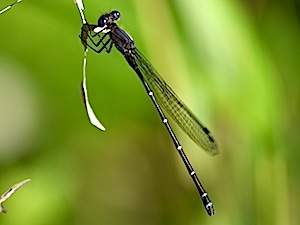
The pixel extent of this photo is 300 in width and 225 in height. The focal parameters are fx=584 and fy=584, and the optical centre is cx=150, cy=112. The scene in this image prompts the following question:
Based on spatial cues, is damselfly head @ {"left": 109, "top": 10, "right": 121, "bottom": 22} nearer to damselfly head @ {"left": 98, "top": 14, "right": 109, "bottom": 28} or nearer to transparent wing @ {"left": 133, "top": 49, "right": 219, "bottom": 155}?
damselfly head @ {"left": 98, "top": 14, "right": 109, "bottom": 28}

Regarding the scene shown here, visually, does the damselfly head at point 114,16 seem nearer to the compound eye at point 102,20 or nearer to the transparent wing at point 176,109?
the compound eye at point 102,20

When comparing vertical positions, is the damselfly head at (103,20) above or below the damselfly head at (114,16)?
below

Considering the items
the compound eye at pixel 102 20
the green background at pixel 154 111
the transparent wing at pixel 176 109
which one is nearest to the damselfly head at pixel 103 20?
the compound eye at pixel 102 20

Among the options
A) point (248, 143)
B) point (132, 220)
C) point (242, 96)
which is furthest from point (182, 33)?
point (132, 220)

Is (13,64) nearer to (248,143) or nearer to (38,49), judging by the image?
(38,49)

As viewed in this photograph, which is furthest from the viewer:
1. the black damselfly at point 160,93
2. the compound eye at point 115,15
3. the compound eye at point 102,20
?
the black damselfly at point 160,93

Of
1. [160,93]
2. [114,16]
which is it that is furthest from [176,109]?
[114,16]

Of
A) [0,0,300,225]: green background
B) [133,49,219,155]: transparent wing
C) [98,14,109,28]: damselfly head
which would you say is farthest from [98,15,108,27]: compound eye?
[133,49,219,155]: transparent wing
